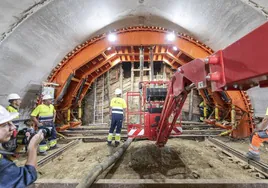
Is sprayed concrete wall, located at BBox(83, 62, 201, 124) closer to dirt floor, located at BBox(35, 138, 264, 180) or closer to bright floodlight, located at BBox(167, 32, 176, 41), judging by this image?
bright floodlight, located at BBox(167, 32, 176, 41)

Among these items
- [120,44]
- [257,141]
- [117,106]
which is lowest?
[257,141]

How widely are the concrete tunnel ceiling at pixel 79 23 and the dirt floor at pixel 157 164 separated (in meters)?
2.08

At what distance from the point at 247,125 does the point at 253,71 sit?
4984 millimetres

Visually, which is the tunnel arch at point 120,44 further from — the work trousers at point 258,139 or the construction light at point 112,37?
the work trousers at point 258,139

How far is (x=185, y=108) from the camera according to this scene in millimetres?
8656

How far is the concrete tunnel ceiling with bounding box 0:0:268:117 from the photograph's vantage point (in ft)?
11.1

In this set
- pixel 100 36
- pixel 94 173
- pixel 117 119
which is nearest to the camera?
pixel 94 173

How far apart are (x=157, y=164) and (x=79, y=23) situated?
12.8 ft

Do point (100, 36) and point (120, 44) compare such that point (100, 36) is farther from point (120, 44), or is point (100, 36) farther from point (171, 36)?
point (171, 36)

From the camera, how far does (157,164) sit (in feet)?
10.2

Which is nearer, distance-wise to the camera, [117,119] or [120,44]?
[117,119]

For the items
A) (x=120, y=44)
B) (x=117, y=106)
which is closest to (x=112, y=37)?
(x=120, y=44)

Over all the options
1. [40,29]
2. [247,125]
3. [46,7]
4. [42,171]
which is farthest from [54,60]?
[247,125]

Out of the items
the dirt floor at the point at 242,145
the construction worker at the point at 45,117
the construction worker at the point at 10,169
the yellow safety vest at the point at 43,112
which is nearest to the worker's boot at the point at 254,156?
the dirt floor at the point at 242,145
